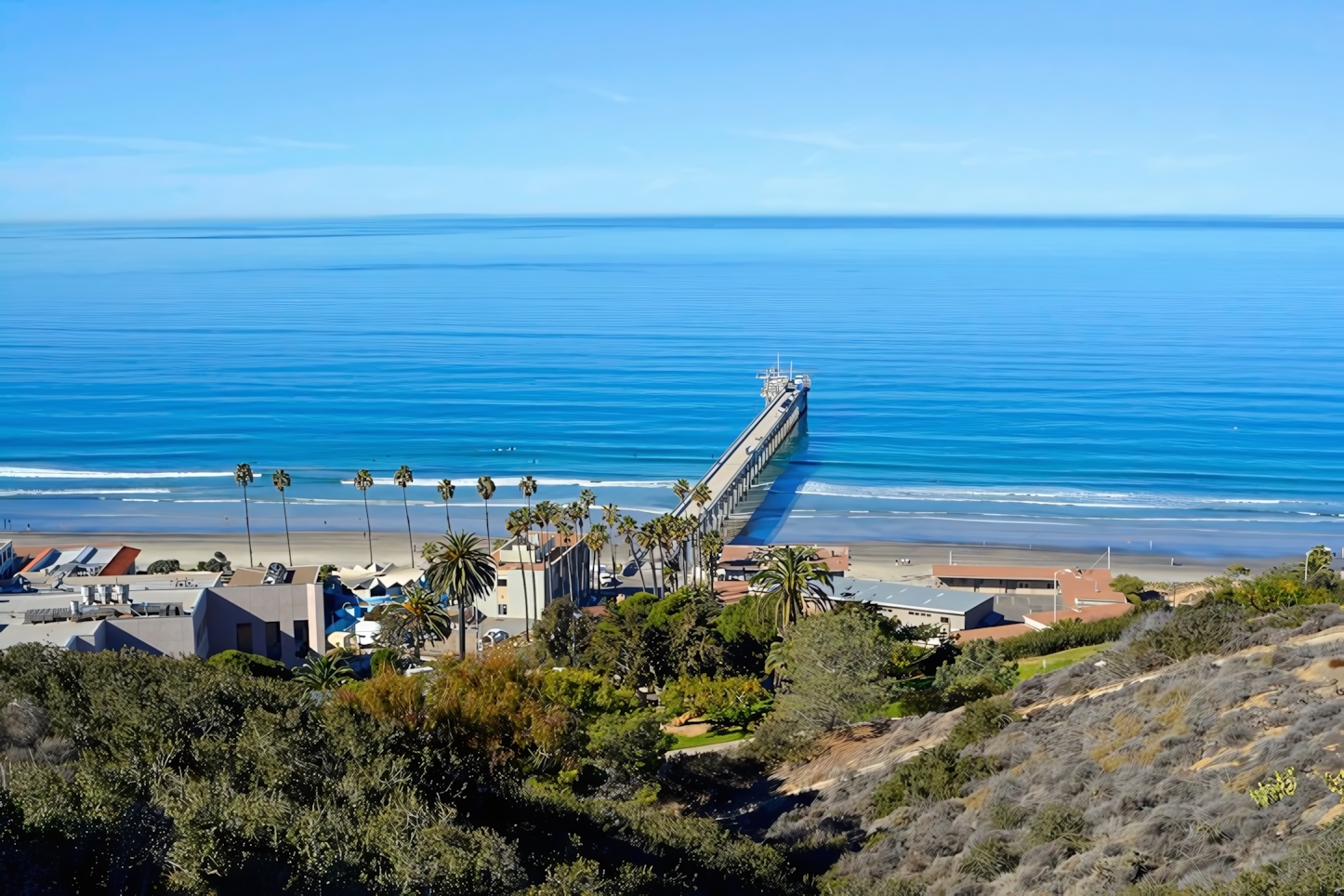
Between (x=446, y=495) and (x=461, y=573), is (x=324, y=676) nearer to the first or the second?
(x=461, y=573)

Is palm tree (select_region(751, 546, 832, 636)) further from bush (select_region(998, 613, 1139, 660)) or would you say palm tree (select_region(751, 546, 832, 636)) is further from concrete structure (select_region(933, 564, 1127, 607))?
concrete structure (select_region(933, 564, 1127, 607))

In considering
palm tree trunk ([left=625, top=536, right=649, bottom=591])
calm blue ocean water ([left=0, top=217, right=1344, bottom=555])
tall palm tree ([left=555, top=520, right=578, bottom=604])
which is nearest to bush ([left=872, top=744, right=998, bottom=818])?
tall palm tree ([left=555, top=520, right=578, bottom=604])

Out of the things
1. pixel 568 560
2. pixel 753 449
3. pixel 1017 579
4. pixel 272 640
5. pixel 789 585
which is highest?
pixel 753 449

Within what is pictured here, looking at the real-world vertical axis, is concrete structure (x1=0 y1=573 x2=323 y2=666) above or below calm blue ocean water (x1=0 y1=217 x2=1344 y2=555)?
below

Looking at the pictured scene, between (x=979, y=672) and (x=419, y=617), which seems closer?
(x=979, y=672)

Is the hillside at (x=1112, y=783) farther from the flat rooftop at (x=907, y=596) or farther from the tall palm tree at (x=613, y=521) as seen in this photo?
the tall palm tree at (x=613, y=521)

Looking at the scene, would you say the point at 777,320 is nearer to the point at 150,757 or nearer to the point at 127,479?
the point at 127,479

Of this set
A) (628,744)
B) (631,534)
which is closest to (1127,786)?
(628,744)
